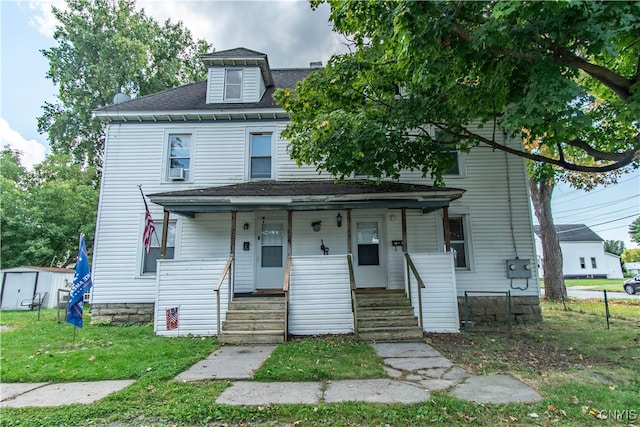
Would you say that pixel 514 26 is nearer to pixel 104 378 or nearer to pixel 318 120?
pixel 318 120

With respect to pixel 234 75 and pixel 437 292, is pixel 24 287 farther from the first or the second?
pixel 437 292

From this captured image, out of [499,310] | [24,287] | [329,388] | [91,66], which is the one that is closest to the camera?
[329,388]

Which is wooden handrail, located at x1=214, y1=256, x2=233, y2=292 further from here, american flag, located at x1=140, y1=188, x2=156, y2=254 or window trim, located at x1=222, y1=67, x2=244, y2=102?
window trim, located at x1=222, y1=67, x2=244, y2=102

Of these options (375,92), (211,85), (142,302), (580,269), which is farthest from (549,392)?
(580,269)

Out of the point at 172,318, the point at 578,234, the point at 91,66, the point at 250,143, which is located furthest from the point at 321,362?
the point at 578,234

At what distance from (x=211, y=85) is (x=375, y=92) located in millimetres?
5655

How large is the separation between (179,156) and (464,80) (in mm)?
7968

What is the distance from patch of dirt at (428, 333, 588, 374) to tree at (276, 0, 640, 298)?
3.60 m

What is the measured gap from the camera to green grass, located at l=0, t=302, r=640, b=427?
3.23m

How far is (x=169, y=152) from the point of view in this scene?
976cm

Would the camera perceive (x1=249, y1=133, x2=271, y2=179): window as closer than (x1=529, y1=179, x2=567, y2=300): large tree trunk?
Yes

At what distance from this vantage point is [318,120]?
21.5ft

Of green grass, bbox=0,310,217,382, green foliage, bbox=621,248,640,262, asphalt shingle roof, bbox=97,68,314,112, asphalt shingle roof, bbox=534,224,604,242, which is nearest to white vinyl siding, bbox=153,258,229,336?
green grass, bbox=0,310,217,382

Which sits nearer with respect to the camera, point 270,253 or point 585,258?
point 270,253
